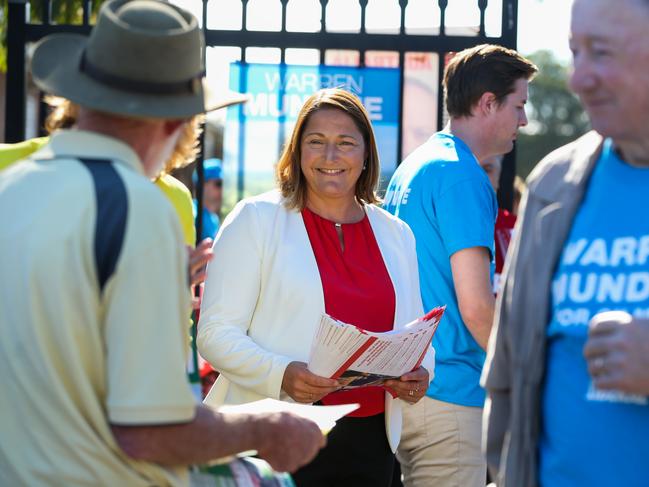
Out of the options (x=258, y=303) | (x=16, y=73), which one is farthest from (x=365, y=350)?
(x=16, y=73)

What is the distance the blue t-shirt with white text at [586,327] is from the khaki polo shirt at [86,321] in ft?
2.58

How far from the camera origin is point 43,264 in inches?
80.2

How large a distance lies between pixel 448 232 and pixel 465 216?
0.28 ft

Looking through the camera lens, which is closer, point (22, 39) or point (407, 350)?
point (407, 350)

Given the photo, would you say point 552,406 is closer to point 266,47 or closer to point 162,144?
point 162,144

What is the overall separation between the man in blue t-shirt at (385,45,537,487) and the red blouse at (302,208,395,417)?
0.33 m

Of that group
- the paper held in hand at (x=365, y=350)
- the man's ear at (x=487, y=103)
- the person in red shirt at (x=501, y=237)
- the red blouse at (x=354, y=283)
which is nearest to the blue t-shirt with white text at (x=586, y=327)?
the paper held in hand at (x=365, y=350)

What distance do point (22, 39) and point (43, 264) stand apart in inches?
158

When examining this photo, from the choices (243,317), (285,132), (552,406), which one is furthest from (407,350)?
(285,132)

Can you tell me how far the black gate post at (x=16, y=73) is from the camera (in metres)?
5.75

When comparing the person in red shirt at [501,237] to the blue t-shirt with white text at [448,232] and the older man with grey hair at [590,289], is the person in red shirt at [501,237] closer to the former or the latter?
the blue t-shirt with white text at [448,232]

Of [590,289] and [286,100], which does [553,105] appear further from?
[590,289]

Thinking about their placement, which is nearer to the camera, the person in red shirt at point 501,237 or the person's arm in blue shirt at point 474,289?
the person's arm in blue shirt at point 474,289

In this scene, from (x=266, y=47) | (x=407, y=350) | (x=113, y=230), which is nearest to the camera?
(x=113, y=230)
